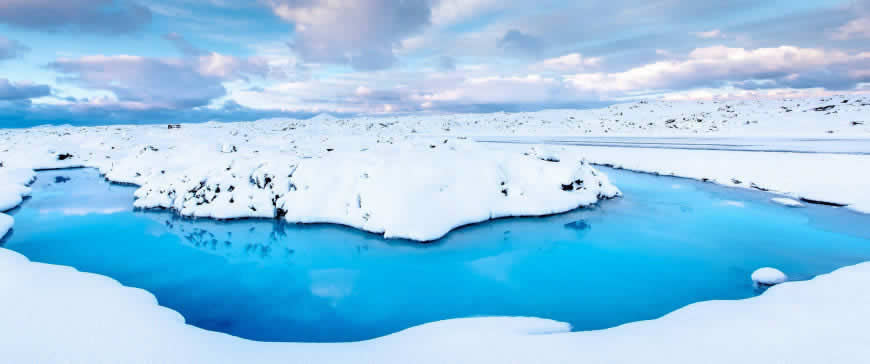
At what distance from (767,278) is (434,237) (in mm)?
7264

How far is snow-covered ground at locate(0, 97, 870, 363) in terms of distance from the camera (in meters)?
4.50

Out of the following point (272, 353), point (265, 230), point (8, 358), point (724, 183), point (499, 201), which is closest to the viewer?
point (8, 358)

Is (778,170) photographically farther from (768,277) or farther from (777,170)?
(768,277)

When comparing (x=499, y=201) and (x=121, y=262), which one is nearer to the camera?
(x=121, y=262)

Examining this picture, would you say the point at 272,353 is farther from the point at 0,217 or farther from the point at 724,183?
the point at 724,183

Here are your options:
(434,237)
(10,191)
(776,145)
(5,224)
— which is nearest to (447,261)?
(434,237)

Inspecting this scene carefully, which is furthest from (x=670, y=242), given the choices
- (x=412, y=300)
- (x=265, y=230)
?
(x=265, y=230)

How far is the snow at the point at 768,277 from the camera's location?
7328mm

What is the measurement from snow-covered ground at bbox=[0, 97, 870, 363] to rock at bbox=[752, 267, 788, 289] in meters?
0.78

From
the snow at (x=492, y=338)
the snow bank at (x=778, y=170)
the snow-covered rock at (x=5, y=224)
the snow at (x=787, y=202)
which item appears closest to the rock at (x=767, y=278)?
the snow at (x=492, y=338)

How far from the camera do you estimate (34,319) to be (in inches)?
203

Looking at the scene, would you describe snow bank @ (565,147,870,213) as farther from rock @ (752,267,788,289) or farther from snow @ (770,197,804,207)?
rock @ (752,267,788,289)

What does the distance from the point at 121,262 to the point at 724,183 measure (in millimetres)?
23749

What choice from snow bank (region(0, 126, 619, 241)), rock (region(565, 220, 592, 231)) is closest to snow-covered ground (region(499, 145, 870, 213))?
snow bank (region(0, 126, 619, 241))
